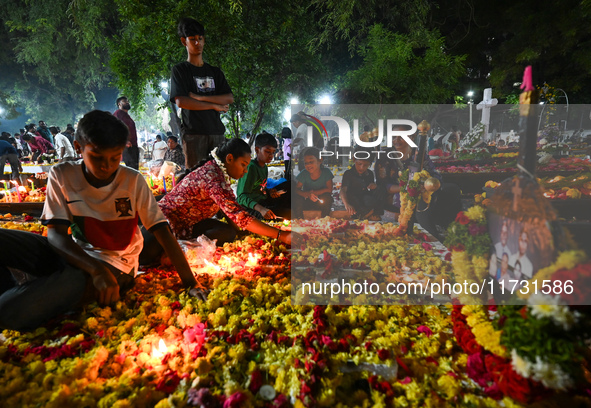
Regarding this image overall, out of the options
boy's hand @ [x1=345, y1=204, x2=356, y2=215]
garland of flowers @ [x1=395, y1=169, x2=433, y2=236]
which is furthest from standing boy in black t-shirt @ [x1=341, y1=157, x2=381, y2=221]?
garland of flowers @ [x1=395, y1=169, x2=433, y2=236]

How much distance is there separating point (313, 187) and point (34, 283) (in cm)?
233

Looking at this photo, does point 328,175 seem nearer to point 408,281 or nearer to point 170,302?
point 408,281

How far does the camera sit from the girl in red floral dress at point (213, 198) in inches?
115

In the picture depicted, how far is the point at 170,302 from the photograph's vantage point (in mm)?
2426

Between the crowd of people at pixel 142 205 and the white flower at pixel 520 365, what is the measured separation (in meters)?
1.39

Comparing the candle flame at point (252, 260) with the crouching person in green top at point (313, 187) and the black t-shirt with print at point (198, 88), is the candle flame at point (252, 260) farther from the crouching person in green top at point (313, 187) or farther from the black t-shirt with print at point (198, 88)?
the black t-shirt with print at point (198, 88)

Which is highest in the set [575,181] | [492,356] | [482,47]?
[482,47]

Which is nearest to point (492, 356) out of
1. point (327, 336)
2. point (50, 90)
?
point (327, 336)

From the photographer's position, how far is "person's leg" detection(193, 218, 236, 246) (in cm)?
360

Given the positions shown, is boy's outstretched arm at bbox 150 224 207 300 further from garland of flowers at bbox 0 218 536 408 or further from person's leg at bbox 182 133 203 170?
person's leg at bbox 182 133 203 170

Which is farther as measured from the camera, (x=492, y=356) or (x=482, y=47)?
(x=482, y=47)

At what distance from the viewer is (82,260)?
7.01 ft

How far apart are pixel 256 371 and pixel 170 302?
104 cm

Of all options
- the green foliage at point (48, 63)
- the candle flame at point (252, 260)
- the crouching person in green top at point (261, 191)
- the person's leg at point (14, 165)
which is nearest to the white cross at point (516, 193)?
the candle flame at point (252, 260)
